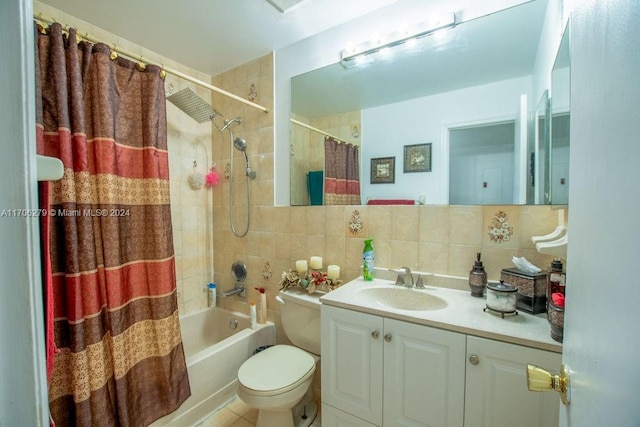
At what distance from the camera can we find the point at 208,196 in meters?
2.36

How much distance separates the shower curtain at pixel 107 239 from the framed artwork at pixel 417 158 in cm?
140

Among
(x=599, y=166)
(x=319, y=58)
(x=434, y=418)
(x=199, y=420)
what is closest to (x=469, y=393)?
(x=434, y=418)

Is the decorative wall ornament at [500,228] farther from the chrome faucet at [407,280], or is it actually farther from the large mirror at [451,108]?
the chrome faucet at [407,280]

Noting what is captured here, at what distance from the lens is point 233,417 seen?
1.65m

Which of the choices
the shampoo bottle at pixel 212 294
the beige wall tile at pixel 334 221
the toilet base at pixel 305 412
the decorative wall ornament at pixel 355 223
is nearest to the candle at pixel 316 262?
the beige wall tile at pixel 334 221

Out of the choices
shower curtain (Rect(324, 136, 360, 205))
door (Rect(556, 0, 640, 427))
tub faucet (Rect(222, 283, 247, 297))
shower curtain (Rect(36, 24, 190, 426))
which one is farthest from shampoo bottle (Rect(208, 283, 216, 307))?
door (Rect(556, 0, 640, 427))

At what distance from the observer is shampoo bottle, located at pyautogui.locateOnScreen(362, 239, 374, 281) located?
1.55m

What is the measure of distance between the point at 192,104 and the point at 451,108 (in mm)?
1613

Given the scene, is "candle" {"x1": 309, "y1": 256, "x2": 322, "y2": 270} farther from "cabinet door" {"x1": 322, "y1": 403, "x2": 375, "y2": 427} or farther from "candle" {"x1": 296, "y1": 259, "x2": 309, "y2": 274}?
"cabinet door" {"x1": 322, "y1": 403, "x2": 375, "y2": 427}

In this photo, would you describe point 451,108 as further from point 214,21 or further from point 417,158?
point 214,21

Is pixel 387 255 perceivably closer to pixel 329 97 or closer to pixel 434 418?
pixel 434 418

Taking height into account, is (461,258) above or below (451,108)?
below

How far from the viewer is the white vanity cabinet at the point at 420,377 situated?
889 millimetres

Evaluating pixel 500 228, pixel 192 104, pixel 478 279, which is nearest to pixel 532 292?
pixel 478 279
